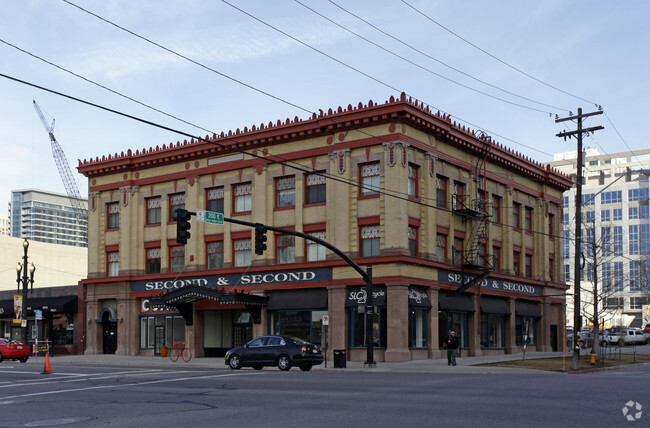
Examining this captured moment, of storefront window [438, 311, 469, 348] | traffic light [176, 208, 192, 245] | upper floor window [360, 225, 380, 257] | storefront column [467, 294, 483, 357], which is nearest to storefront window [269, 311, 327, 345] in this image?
upper floor window [360, 225, 380, 257]

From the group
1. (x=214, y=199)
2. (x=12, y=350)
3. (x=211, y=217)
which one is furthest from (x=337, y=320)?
(x=12, y=350)

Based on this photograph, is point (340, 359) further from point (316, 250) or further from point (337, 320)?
point (316, 250)

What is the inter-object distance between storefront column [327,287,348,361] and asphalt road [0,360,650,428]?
575 inches

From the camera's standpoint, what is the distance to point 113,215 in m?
54.3

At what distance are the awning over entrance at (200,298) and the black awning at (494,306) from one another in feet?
45.0

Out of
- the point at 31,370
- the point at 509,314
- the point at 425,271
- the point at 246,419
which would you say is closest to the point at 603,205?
the point at 509,314

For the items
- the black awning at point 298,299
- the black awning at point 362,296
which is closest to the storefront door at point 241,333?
the black awning at point 298,299

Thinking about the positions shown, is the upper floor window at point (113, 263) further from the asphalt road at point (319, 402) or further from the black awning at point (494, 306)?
the asphalt road at point (319, 402)

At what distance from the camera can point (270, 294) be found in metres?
45.9

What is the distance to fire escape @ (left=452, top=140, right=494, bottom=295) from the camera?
45553 millimetres

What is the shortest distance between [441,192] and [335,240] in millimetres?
7153

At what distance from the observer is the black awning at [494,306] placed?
4836 cm

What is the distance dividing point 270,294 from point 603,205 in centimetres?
10433

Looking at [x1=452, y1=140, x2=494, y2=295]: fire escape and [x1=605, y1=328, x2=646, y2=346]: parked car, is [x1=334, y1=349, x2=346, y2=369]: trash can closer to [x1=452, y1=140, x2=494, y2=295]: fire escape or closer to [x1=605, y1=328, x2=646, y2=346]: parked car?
[x1=452, y1=140, x2=494, y2=295]: fire escape
